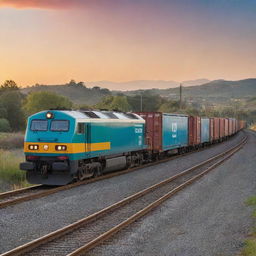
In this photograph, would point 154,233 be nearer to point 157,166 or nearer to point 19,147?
point 157,166

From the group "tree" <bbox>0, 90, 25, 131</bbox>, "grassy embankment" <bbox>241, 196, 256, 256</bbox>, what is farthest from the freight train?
"tree" <bbox>0, 90, 25, 131</bbox>

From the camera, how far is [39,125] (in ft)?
59.9

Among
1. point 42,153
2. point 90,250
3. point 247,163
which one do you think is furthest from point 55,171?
point 247,163

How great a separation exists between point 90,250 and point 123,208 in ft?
14.8

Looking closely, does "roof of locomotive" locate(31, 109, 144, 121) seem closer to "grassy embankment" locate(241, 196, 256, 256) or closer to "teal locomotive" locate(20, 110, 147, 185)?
"teal locomotive" locate(20, 110, 147, 185)

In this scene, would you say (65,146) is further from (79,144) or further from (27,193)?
(27,193)

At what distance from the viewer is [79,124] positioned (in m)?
18.1

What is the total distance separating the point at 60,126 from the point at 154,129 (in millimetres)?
12525

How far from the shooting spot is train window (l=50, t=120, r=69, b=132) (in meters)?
17.8

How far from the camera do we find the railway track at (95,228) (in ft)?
30.2

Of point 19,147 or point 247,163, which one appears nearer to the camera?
point 247,163

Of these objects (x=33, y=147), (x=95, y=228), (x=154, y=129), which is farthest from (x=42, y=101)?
(x=95, y=228)

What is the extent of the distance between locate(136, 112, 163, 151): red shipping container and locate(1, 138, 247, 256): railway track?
39.8 ft

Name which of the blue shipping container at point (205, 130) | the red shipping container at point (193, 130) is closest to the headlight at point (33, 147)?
the red shipping container at point (193, 130)
